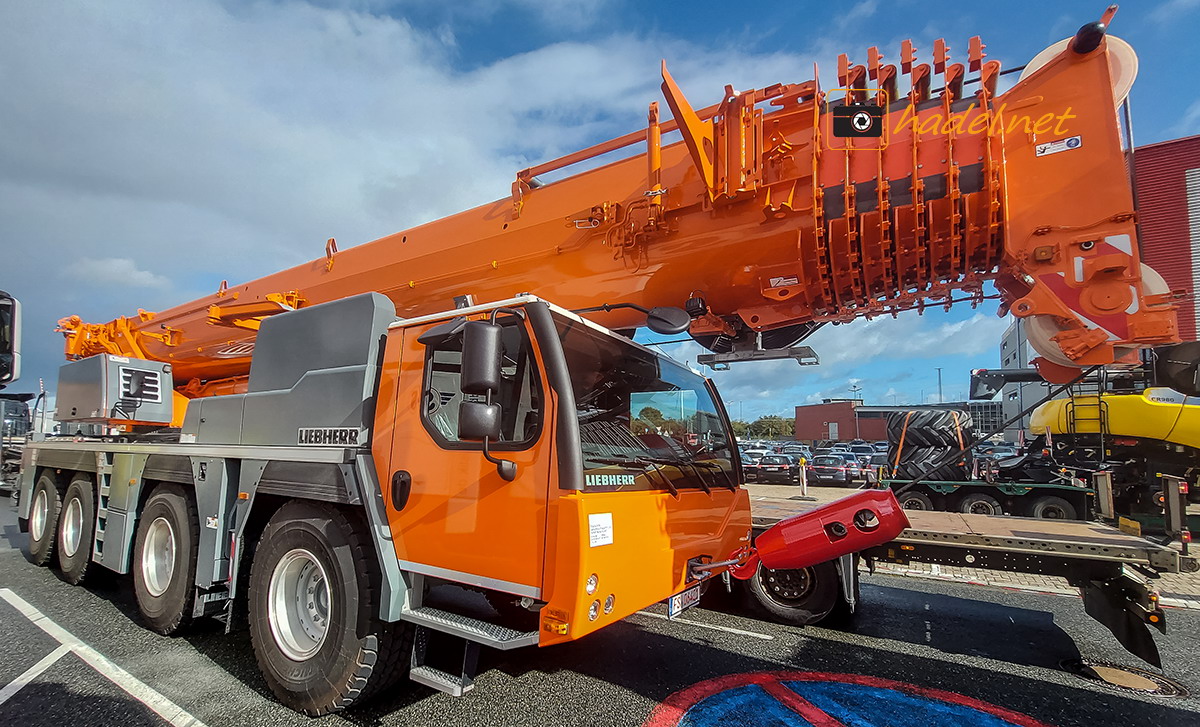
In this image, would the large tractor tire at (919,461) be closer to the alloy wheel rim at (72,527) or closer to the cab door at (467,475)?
the cab door at (467,475)

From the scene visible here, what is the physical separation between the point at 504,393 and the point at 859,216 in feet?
6.95

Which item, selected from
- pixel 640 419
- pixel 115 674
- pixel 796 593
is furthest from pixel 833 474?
pixel 115 674

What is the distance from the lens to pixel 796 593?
5.27m

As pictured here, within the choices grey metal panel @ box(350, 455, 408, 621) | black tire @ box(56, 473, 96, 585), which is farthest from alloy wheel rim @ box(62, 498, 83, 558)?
grey metal panel @ box(350, 455, 408, 621)

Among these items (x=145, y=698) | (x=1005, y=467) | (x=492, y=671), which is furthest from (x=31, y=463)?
(x=1005, y=467)

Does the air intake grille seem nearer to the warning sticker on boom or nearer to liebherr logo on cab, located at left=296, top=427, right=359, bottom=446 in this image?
liebherr logo on cab, located at left=296, top=427, right=359, bottom=446

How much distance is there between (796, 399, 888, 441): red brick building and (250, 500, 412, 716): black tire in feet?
122

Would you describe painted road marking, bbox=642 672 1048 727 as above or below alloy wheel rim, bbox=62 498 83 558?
below

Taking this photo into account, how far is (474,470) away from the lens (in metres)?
2.97

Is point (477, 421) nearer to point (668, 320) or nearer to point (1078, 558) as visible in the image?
point (668, 320)

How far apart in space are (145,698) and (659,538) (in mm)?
3235

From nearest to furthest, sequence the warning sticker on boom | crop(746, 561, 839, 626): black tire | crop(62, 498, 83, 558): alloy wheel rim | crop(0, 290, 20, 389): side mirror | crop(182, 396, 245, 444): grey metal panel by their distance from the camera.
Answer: crop(0, 290, 20, 389): side mirror
the warning sticker on boom
crop(182, 396, 245, 444): grey metal panel
crop(746, 561, 839, 626): black tire
crop(62, 498, 83, 558): alloy wheel rim

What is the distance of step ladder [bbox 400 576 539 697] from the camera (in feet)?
8.85

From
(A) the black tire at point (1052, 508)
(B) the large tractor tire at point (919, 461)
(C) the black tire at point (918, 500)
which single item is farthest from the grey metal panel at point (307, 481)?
(B) the large tractor tire at point (919, 461)
